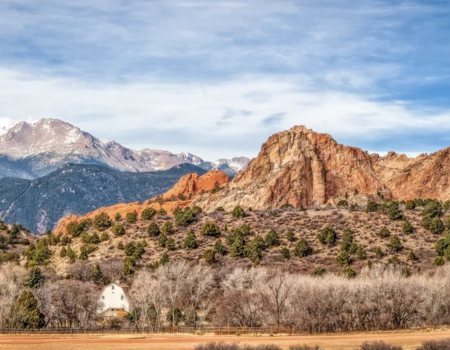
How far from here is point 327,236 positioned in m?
127

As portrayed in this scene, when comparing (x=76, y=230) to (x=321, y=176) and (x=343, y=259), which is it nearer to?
(x=343, y=259)

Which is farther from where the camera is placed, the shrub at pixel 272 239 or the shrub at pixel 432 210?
the shrub at pixel 432 210

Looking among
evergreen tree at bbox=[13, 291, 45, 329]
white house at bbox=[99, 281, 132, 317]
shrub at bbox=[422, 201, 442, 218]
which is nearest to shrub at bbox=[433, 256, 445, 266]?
shrub at bbox=[422, 201, 442, 218]

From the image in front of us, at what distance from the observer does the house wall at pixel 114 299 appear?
342 ft

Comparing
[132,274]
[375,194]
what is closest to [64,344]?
[132,274]

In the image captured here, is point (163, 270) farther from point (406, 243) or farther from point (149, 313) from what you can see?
point (406, 243)

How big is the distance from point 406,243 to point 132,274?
49758 mm

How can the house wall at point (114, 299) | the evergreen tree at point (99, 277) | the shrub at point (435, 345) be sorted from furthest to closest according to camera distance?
1. the evergreen tree at point (99, 277)
2. the house wall at point (114, 299)
3. the shrub at point (435, 345)

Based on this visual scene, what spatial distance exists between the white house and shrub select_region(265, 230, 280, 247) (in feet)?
103

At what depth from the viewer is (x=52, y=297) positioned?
91.1 m

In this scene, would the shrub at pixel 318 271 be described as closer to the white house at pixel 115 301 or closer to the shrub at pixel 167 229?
the white house at pixel 115 301

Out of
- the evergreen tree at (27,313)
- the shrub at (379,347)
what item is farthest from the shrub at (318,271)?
the shrub at (379,347)

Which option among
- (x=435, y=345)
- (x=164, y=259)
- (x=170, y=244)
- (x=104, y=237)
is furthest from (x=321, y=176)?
(x=435, y=345)

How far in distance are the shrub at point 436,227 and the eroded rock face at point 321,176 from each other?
4214 cm
